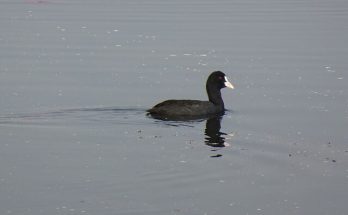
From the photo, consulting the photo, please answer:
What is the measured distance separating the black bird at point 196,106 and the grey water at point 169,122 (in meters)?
0.30

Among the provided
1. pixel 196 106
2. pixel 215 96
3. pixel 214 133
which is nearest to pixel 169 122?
pixel 196 106

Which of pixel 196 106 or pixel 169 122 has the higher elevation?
pixel 196 106

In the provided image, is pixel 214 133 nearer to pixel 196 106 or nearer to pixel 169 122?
pixel 169 122

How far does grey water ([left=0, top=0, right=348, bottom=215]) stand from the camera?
46.3 ft

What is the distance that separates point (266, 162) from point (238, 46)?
565 inches

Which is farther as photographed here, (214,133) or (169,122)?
(169,122)

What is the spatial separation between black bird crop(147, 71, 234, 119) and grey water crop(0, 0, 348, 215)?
1.00ft

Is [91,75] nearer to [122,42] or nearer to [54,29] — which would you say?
[122,42]

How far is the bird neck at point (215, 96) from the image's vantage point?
71.2ft

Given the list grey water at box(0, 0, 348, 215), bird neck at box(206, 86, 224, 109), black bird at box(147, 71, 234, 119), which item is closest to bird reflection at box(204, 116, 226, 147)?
grey water at box(0, 0, 348, 215)

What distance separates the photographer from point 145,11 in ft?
127

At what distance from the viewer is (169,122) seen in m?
19.8

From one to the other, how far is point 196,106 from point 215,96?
1.13 m

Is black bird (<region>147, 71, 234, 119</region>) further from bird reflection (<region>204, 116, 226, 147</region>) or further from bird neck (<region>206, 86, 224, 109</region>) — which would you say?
bird reflection (<region>204, 116, 226, 147</region>)
